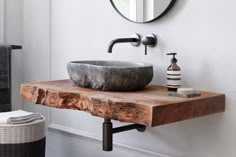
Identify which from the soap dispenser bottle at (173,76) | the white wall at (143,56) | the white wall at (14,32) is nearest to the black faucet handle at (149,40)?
the white wall at (143,56)

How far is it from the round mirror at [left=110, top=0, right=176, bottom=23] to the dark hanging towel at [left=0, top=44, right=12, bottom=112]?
2.81 feet

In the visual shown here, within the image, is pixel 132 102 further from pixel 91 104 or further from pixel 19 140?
pixel 19 140

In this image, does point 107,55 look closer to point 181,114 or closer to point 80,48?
point 80,48

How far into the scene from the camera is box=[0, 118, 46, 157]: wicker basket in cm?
204

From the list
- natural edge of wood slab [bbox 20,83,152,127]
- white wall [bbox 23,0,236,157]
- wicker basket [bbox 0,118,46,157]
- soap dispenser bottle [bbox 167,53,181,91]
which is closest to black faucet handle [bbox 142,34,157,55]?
white wall [bbox 23,0,236,157]

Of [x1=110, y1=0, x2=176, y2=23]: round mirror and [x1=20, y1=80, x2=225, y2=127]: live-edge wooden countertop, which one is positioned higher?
[x1=110, y1=0, x2=176, y2=23]: round mirror

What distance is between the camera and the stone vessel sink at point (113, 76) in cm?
162

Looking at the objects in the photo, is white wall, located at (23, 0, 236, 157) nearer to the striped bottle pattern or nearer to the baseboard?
the baseboard

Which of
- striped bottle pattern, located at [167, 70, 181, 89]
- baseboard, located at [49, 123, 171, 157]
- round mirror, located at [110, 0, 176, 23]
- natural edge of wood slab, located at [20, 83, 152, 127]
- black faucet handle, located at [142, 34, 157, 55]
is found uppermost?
round mirror, located at [110, 0, 176, 23]

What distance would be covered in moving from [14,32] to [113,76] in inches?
55.4

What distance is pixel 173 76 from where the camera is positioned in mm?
1710

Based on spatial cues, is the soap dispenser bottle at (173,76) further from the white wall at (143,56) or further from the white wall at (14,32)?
the white wall at (14,32)

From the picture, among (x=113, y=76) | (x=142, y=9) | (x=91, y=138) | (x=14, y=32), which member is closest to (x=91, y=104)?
(x=113, y=76)

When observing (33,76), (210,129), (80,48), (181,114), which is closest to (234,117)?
(210,129)
